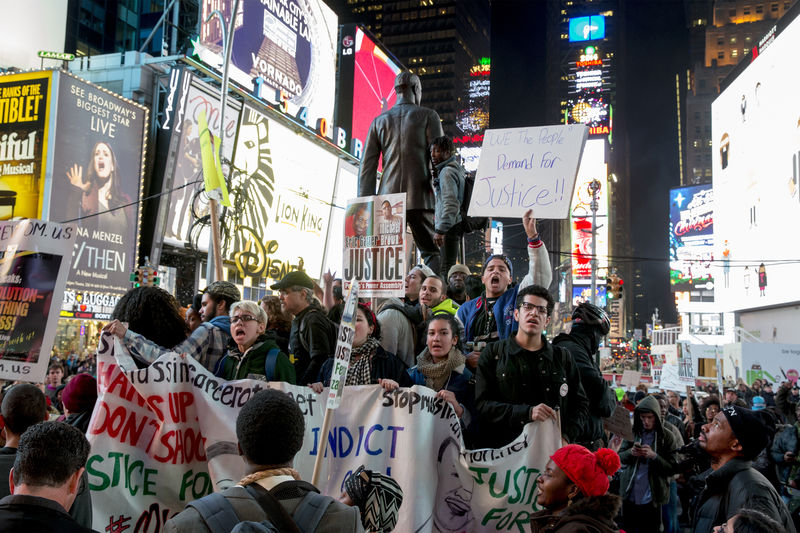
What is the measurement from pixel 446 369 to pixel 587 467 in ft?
5.21

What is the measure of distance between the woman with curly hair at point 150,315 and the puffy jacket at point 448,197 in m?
3.75

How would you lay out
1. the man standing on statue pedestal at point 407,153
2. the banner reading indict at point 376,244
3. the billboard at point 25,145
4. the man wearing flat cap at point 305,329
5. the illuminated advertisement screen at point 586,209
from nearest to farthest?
the man wearing flat cap at point 305,329 → the banner reading indict at point 376,244 → the man standing on statue pedestal at point 407,153 → the billboard at point 25,145 → the illuminated advertisement screen at point 586,209

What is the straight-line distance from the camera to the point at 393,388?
456 cm

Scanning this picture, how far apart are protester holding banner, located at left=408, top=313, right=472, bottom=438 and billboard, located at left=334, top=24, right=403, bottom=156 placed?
4360cm

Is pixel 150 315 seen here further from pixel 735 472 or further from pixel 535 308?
pixel 735 472

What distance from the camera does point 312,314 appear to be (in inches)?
223

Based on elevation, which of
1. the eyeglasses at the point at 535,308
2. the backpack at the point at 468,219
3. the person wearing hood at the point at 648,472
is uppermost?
the backpack at the point at 468,219

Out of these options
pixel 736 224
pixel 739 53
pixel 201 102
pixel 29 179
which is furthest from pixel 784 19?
pixel 739 53

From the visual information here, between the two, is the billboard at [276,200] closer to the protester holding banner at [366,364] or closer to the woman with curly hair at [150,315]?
→ the protester holding banner at [366,364]

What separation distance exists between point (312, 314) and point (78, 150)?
23375mm

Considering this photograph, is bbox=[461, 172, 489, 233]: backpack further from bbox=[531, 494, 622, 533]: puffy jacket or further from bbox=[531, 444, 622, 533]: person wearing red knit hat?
bbox=[531, 494, 622, 533]: puffy jacket

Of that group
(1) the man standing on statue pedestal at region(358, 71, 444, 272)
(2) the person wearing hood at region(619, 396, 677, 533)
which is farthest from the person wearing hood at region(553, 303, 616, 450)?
(1) the man standing on statue pedestal at region(358, 71, 444, 272)

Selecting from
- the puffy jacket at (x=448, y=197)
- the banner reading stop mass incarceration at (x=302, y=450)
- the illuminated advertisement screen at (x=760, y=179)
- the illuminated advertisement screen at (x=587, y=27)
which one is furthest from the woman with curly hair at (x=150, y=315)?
the illuminated advertisement screen at (x=587, y=27)

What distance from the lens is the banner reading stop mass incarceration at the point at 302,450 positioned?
4062mm
